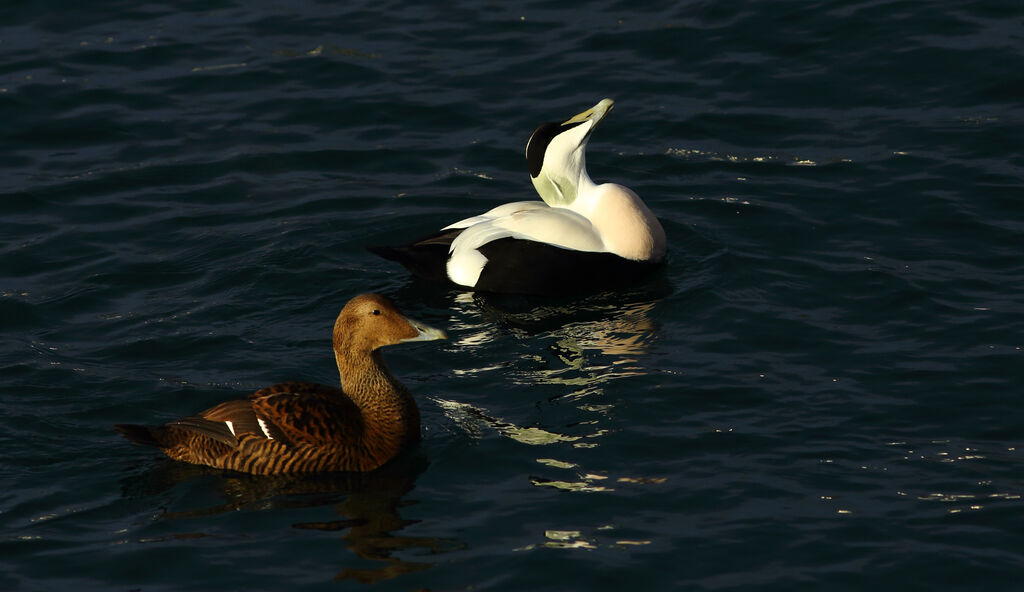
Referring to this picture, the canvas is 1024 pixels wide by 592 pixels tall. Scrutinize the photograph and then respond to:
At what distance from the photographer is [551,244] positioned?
9805mm

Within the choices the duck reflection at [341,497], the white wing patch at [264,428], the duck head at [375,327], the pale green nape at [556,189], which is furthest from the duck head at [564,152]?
the white wing patch at [264,428]

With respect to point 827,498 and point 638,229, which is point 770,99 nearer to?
point 638,229

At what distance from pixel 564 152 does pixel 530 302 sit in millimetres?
1122

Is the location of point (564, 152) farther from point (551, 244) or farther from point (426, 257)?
point (426, 257)

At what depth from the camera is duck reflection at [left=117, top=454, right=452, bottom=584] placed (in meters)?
6.71

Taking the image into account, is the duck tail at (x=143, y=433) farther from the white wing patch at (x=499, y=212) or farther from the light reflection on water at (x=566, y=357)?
the white wing patch at (x=499, y=212)

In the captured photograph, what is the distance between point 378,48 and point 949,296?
6.36 metres

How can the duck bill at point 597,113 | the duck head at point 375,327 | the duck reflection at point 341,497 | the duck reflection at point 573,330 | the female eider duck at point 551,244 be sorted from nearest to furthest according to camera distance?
the duck reflection at point 341,497 → the duck head at point 375,327 → the duck reflection at point 573,330 → the female eider duck at point 551,244 → the duck bill at point 597,113

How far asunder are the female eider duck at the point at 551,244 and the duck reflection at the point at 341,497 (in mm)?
2458

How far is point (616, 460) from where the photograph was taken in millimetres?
7422

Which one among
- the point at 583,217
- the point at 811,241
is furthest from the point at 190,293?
the point at 811,241

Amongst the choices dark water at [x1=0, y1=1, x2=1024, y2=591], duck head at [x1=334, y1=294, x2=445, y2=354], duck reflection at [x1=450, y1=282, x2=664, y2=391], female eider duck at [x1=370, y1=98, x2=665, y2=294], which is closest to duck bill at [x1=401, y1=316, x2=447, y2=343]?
duck head at [x1=334, y1=294, x2=445, y2=354]

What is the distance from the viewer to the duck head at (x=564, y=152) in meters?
10.0

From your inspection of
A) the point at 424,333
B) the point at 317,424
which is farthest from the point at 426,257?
the point at 317,424
